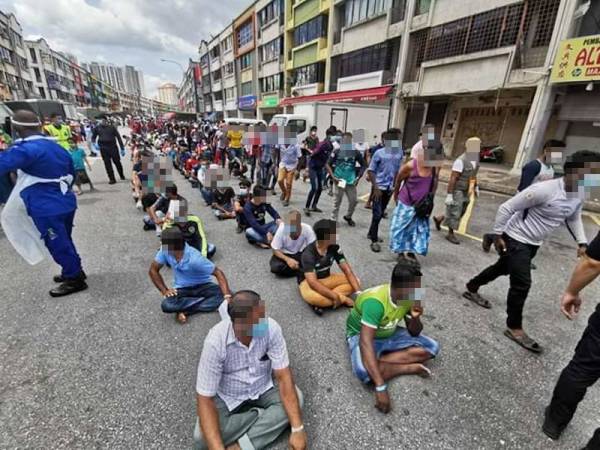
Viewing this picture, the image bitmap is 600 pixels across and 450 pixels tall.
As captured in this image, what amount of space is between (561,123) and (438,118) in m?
5.94

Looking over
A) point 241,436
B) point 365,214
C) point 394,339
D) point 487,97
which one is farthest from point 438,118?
point 241,436

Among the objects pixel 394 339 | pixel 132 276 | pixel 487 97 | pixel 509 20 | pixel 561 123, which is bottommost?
pixel 132 276

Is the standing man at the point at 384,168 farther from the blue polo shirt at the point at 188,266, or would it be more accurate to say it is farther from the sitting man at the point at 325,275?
the blue polo shirt at the point at 188,266

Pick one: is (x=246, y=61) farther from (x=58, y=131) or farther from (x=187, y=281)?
(x=187, y=281)

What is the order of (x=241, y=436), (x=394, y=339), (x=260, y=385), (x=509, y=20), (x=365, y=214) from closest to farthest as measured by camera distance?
1. (x=241, y=436)
2. (x=260, y=385)
3. (x=394, y=339)
4. (x=365, y=214)
5. (x=509, y=20)

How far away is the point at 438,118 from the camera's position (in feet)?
53.4

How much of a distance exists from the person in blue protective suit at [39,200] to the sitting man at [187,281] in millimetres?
1215

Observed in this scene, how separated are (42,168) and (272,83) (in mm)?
31208

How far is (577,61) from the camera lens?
9234 mm

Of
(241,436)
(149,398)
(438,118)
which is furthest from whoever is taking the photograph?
(438,118)

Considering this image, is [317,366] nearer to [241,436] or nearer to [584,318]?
[241,436]

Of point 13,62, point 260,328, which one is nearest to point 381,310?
point 260,328

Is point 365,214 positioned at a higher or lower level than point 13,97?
lower

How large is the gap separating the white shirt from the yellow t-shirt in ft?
27.5
